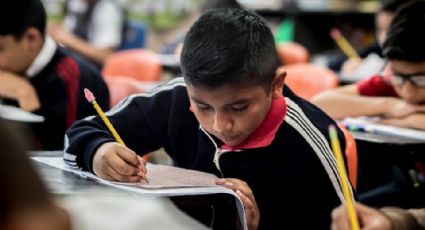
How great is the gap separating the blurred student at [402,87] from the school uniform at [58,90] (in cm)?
66

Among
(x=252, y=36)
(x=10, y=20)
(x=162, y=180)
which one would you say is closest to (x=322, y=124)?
(x=252, y=36)

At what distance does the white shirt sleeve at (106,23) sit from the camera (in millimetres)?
4246

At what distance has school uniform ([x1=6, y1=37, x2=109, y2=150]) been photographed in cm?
172

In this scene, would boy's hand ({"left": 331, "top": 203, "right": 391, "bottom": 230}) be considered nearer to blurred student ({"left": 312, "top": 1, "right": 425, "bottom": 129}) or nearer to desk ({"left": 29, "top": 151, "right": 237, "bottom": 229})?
desk ({"left": 29, "top": 151, "right": 237, "bottom": 229})

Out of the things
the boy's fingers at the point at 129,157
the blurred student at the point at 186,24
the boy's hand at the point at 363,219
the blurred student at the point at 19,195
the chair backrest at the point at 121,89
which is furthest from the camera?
the blurred student at the point at 186,24

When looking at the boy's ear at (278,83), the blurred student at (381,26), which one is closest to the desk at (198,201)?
the boy's ear at (278,83)

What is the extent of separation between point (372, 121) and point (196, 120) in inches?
26.9

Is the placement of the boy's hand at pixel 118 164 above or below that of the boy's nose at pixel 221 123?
below

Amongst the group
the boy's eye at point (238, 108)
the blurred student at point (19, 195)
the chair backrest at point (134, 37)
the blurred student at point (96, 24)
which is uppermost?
the blurred student at point (19, 195)

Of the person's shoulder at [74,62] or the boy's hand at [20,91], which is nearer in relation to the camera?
the boy's hand at [20,91]

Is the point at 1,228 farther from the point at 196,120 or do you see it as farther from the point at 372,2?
the point at 372,2

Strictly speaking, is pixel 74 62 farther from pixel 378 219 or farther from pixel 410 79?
pixel 378 219

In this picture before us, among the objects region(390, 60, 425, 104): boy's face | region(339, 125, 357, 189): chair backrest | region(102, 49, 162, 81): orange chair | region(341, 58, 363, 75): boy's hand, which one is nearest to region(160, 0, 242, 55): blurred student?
region(102, 49, 162, 81): orange chair

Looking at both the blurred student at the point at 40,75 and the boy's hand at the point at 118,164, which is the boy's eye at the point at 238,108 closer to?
the boy's hand at the point at 118,164
